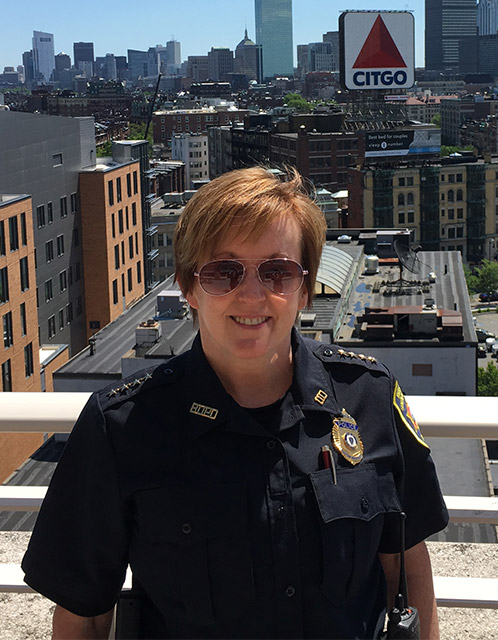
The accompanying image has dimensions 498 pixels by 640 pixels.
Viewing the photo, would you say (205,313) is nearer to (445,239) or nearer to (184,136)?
(445,239)

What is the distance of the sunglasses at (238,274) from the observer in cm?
230

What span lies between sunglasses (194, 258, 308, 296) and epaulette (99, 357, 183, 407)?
0.73 ft

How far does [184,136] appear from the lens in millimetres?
120000

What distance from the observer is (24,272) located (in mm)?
32844

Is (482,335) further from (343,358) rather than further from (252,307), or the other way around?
(252,307)

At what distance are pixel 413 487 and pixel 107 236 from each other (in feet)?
146

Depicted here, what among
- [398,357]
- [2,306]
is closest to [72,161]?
[2,306]

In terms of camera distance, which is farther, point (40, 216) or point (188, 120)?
point (188, 120)

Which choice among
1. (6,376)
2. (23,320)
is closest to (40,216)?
(23,320)

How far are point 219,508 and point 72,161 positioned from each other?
43961 mm

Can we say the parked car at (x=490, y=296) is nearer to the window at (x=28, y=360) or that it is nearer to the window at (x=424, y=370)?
the window at (x=28, y=360)

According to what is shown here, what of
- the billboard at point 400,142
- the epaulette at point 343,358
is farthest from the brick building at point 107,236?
the epaulette at point 343,358

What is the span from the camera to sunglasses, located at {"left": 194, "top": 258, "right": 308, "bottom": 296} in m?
2.30

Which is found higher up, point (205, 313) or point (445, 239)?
point (205, 313)
